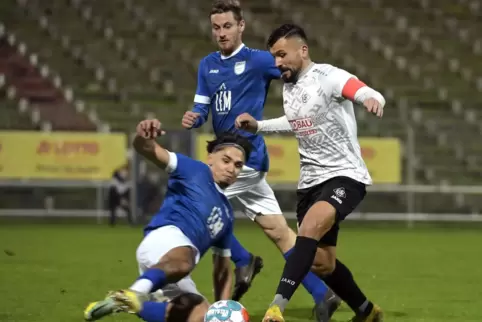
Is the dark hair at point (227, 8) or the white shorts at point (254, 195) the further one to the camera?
the white shorts at point (254, 195)

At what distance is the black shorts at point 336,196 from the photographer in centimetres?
677

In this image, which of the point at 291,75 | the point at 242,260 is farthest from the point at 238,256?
the point at 291,75

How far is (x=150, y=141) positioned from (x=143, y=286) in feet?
2.81

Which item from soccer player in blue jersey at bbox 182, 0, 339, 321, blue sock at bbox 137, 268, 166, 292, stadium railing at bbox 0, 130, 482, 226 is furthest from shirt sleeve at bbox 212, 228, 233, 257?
stadium railing at bbox 0, 130, 482, 226

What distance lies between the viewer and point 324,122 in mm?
6887

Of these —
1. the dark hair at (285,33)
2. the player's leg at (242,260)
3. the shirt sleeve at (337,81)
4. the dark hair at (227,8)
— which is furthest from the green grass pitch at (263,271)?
the dark hair at (227,8)

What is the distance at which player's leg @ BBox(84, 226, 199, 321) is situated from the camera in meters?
5.68

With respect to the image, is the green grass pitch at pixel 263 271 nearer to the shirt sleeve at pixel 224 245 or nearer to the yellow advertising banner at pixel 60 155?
the shirt sleeve at pixel 224 245

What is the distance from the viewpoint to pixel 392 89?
2523cm

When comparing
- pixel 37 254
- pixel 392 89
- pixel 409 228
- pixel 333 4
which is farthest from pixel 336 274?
pixel 333 4

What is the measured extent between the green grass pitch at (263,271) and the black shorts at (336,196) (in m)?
1.00

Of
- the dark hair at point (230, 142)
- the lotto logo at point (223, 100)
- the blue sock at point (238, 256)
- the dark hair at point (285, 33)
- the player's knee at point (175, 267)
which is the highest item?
the dark hair at point (285, 33)

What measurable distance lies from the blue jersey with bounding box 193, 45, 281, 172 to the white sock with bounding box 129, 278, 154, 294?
2.32m

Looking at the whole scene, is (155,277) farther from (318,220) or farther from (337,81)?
(337,81)
